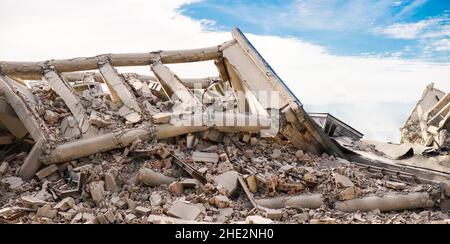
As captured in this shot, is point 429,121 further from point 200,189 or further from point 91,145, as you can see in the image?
point 91,145

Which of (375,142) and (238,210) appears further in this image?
(375,142)

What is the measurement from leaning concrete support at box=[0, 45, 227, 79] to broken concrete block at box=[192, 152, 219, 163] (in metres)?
2.60

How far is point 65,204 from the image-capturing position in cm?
604

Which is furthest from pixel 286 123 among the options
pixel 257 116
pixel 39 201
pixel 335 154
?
pixel 39 201

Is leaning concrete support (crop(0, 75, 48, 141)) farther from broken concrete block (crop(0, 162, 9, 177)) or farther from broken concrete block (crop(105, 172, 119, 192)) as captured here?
broken concrete block (crop(105, 172, 119, 192))

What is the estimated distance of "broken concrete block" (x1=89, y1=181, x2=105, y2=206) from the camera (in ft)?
20.6

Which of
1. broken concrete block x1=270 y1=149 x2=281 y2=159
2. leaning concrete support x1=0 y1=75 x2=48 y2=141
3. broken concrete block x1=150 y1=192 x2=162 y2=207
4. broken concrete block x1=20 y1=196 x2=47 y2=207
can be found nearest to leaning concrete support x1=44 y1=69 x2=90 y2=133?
leaning concrete support x1=0 y1=75 x2=48 y2=141

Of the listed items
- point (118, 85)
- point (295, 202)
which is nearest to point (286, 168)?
point (295, 202)

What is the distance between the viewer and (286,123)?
8312mm

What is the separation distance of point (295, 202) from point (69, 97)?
453 centimetres

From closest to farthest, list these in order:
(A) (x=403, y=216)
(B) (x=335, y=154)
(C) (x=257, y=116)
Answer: (A) (x=403, y=216), (C) (x=257, y=116), (B) (x=335, y=154)

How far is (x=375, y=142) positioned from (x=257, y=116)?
163 inches

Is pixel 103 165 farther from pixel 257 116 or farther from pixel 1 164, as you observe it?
pixel 257 116

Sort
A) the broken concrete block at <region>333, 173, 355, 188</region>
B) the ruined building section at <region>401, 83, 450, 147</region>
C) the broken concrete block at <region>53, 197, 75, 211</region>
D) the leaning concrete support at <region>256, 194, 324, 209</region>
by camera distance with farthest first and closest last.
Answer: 1. the ruined building section at <region>401, 83, 450, 147</region>
2. the broken concrete block at <region>333, 173, 355, 188</region>
3. the leaning concrete support at <region>256, 194, 324, 209</region>
4. the broken concrete block at <region>53, 197, 75, 211</region>
